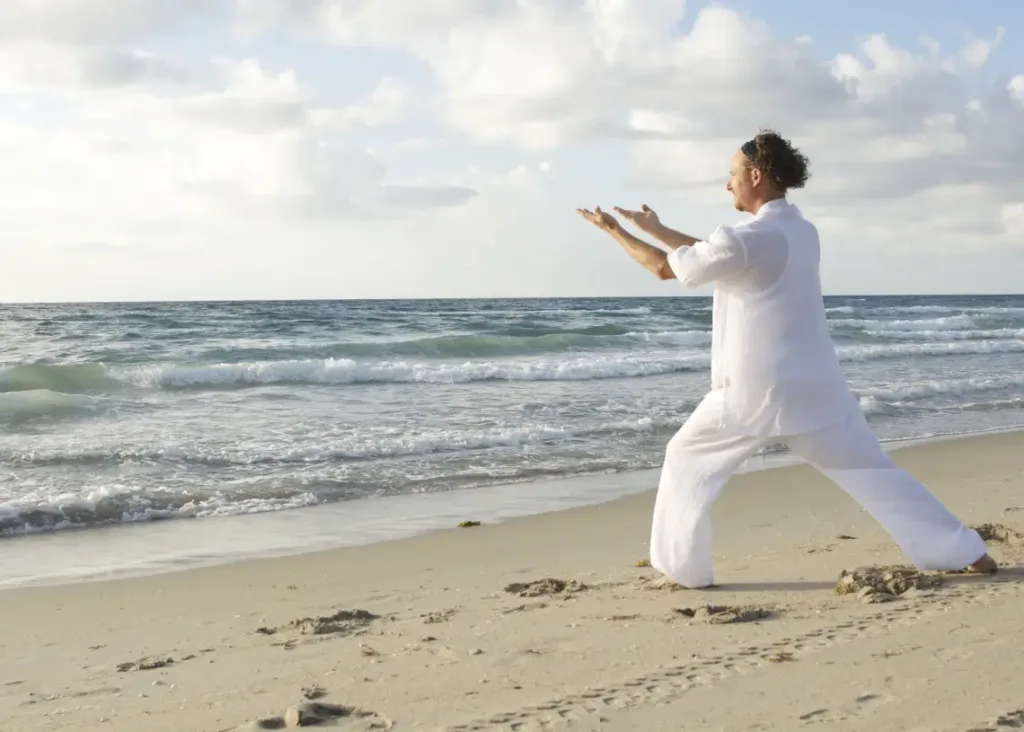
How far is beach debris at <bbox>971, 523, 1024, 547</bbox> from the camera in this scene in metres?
5.19

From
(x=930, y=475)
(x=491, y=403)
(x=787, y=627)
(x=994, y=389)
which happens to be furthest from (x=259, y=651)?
(x=994, y=389)

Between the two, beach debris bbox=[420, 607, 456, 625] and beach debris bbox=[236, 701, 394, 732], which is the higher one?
beach debris bbox=[236, 701, 394, 732]

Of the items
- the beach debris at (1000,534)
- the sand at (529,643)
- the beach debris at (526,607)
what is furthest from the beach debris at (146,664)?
the beach debris at (1000,534)

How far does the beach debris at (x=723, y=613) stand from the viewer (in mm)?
3879

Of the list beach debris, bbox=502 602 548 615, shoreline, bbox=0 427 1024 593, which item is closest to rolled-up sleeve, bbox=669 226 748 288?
beach debris, bbox=502 602 548 615

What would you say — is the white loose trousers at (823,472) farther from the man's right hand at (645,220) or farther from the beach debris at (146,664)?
the beach debris at (146,664)

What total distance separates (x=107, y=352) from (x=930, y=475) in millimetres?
21402

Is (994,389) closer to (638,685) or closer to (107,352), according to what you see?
(638,685)

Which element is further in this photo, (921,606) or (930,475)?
(930,475)

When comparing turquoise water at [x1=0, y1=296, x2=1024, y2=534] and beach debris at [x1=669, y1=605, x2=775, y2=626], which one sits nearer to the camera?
beach debris at [x1=669, y1=605, x2=775, y2=626]

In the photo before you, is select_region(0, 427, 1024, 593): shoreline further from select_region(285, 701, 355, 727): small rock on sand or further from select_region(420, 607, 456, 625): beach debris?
select_region(285, 701, 355, 727): small rock on sand

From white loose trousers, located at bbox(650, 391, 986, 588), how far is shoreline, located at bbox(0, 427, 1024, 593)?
2.44 meters

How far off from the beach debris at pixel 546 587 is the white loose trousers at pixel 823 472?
410mm

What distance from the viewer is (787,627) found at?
3775 millimetres
